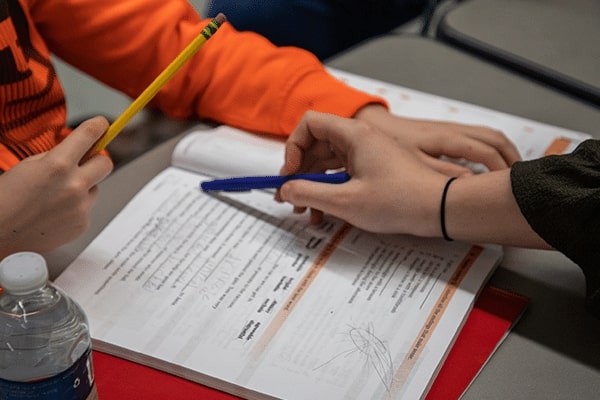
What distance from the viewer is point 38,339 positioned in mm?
524

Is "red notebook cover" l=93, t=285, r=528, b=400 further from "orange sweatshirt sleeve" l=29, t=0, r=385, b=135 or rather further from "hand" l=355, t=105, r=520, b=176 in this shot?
"orange sweatshirt sleeve" l=29, t=0, r=385, b=135

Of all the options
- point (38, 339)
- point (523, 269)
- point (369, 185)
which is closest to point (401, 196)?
point (369, 185)

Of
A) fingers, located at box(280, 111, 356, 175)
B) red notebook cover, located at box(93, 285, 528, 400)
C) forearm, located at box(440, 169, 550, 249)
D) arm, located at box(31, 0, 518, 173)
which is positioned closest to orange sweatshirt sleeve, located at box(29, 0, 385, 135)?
arm, located at box(31, 0, 518, 173)

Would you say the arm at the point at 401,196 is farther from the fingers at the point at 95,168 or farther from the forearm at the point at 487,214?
the fingers at the point at 95,168

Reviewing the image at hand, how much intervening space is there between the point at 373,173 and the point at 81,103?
1.45m

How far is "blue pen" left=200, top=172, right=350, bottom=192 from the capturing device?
2.49 ft

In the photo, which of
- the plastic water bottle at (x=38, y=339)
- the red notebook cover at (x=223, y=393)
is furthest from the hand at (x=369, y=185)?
the plastic water bottle at (x=38, y=339)

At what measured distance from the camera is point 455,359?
63cm

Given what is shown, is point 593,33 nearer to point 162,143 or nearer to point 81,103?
point 162,143

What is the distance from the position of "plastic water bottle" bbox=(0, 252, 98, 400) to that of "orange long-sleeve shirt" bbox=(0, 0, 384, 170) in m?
0.35

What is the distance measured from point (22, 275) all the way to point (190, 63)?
555mm

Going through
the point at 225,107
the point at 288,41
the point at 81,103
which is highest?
the point at 225,107

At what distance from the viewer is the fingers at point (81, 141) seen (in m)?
0.66

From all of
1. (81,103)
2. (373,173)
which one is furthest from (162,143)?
(81,103)
